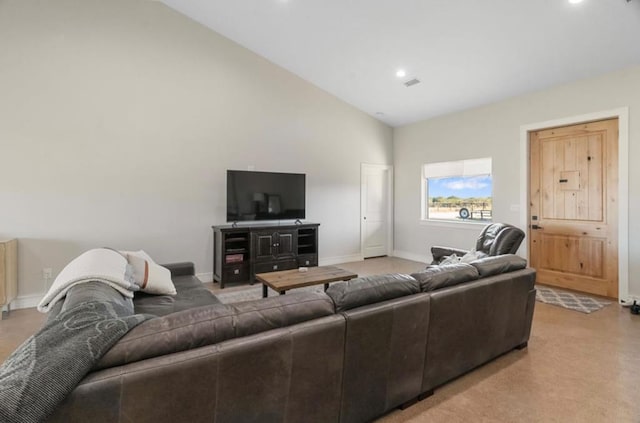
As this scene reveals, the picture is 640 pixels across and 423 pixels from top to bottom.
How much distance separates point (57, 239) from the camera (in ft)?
12.6

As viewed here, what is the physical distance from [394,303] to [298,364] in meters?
0.63

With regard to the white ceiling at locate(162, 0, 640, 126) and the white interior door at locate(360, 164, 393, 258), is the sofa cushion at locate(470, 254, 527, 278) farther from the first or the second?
the white interior door at locate(360, 164, 393, 258)

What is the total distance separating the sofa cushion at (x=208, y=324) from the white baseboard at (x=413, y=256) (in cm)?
502

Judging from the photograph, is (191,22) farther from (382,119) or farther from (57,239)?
(382,119)

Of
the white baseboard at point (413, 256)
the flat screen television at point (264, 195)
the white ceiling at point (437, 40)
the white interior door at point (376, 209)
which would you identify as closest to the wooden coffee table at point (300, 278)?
the flat screen television at point (264, 195)

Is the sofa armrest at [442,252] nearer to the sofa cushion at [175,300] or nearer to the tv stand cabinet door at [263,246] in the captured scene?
the tv stand cabinet door at [263,246]

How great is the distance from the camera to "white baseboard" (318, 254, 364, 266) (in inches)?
236

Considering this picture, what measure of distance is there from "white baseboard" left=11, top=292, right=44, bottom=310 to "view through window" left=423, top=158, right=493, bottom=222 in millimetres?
6099

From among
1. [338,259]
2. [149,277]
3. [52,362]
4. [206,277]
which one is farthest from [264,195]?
[52,362]

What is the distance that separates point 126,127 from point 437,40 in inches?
160

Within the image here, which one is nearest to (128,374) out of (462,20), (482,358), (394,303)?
(394,303)

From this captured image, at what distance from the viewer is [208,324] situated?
1.28 metres

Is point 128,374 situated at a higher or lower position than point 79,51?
lower

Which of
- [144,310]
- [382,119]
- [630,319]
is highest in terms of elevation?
[382,119]
